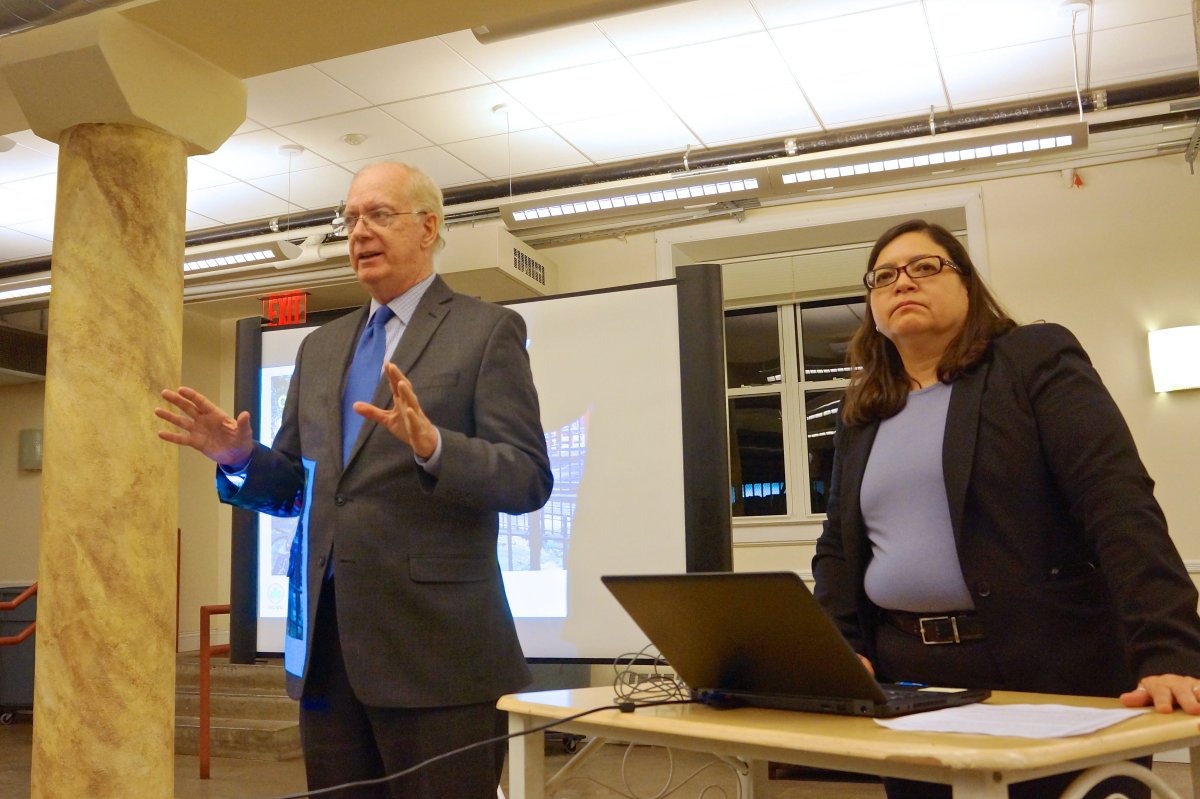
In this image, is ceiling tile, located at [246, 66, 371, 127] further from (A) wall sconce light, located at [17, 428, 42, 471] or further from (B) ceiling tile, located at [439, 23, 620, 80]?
(A) wall sconce light, located at [17, 428, 42, 471]

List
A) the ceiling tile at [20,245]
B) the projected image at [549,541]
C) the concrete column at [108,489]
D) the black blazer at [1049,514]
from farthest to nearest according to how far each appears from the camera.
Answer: the ceiling tile at [20,245] < the projected image at [549,541] < the concrete column at [108,489] < the black blazer at [1049,514]

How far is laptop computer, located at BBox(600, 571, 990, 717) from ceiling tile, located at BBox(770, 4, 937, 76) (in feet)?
11.9

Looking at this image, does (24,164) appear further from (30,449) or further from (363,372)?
(363,372)

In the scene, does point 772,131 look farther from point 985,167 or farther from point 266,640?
point 266,640

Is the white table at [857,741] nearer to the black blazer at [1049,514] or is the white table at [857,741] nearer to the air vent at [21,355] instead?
the black blazer at [1049,514]

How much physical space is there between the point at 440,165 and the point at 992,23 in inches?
116

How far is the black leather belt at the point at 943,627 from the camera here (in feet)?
4.18

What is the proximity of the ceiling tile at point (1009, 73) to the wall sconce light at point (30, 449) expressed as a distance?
7086mm

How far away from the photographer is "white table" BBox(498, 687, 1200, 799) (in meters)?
0.80

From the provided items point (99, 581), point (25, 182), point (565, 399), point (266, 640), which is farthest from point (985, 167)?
point (25, 182)

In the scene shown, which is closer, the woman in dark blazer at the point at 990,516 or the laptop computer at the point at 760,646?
the laptop computer at the point at 760,646

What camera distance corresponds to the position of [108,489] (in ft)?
10.0

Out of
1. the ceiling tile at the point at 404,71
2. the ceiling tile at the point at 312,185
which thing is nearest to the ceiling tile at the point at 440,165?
the ceiling tile at the point at 312,185

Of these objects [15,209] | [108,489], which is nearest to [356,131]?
[15,209]
